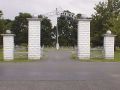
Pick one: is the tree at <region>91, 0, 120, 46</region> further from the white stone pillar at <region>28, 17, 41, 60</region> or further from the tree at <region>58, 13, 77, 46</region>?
the tree at <region>58, 13, 77, 46</region>

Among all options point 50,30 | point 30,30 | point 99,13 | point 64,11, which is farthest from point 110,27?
point 50,30

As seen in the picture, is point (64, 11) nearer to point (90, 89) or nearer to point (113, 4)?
point (113, 4)

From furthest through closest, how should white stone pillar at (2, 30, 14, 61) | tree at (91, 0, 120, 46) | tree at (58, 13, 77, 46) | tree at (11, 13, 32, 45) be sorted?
tree at (58, 13, 77, 46) → tree at (11, 13, 32, 45) → tree at (91, 0, 120, 46) → white stone pillar at (2, 30, 14, 61)

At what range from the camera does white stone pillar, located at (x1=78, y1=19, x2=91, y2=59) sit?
2994 cm

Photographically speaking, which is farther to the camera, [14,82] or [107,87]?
[14,82]

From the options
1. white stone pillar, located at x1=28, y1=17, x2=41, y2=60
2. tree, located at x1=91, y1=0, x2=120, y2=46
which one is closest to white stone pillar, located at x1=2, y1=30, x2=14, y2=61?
white stone pillar, located at x1=28, y1=17, x2=41, y2=60

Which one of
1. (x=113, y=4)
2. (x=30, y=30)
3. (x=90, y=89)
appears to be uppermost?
(x=113, y=4)

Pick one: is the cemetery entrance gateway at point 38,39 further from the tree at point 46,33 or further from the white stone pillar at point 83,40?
the tree at point 46,33

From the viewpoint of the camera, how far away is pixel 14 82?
13867 millimetres

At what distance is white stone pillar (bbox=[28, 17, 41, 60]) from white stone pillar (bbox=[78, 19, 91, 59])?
344 cm

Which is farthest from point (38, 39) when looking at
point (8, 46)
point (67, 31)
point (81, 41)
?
point (67, 31)

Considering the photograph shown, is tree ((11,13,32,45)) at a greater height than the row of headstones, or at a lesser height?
greater

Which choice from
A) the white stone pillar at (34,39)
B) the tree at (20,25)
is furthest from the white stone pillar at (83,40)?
the tree at (20,25)

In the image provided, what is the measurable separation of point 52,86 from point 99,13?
123 feet
